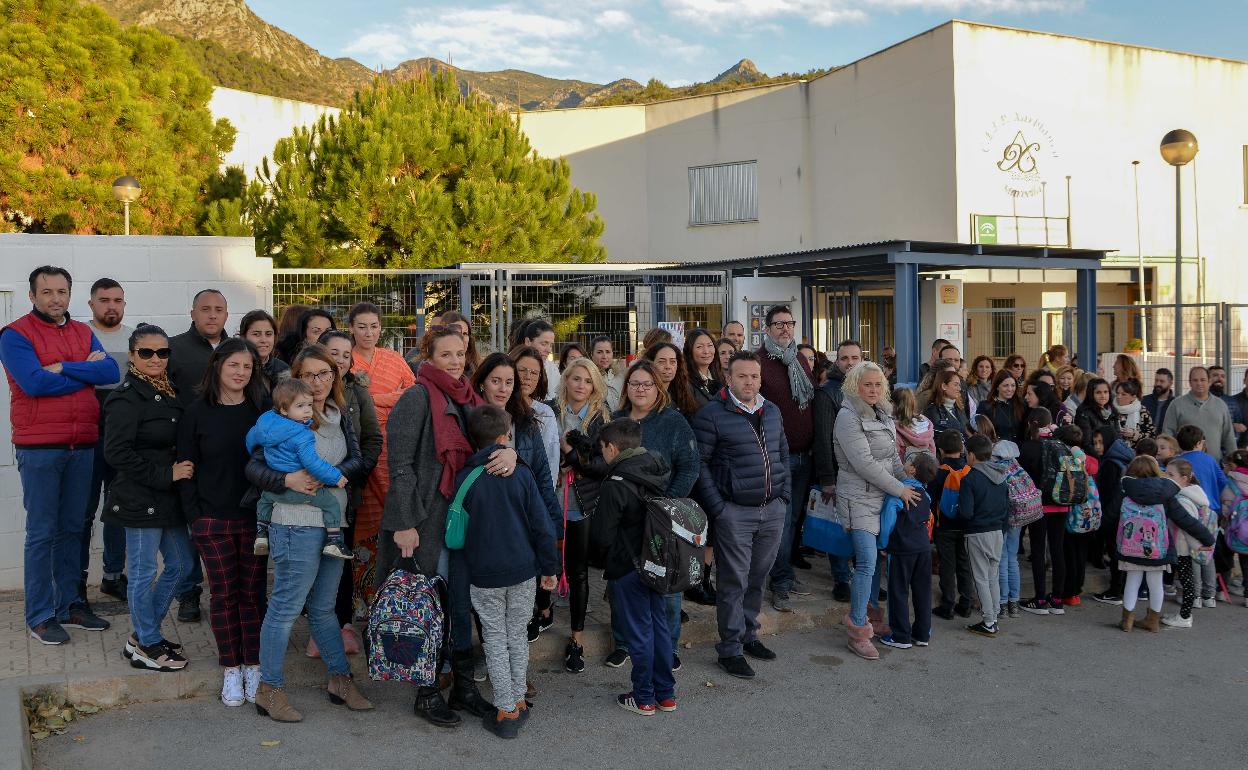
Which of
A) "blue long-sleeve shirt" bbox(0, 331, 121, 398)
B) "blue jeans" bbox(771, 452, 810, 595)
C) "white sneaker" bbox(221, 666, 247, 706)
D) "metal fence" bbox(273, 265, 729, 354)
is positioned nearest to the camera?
"white sneaker" bbox(221, 666, 247, 706)

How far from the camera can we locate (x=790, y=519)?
6.88 m

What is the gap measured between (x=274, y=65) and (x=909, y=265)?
39.5 metres

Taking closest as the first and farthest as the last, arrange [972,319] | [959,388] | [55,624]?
[55,624], [959,388], [972,319]

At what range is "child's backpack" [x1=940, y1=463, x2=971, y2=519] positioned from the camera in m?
6.50

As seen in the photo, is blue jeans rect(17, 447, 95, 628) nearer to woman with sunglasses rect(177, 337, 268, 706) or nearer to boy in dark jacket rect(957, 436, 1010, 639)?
woman with sunglasses rect(177, 337, 268, 706)

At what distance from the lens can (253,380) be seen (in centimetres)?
486

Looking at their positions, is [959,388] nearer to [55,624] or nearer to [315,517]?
[315,517]

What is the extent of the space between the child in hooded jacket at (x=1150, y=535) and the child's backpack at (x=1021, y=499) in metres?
0.65

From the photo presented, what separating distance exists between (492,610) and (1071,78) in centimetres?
2087

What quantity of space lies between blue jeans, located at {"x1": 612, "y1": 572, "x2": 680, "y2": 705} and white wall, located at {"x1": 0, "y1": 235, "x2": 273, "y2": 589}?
13.3ft

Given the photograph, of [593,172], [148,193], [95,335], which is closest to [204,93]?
[148,193]

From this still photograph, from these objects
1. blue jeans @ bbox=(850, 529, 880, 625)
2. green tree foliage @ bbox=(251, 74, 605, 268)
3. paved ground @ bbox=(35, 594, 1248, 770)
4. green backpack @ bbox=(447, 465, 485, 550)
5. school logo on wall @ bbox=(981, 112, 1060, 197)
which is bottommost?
paved ground @ bbox=(35, 594, 1248, 770)

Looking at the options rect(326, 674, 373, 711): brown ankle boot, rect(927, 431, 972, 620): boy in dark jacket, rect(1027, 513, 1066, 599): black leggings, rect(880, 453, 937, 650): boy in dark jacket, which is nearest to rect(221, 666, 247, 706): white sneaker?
rect(326, 674, 373, 711): brown ankle boot

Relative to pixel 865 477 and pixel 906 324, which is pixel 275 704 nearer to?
pixel 865 477
